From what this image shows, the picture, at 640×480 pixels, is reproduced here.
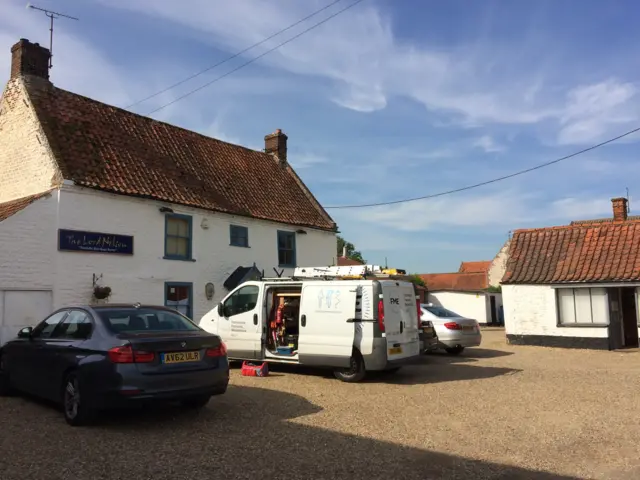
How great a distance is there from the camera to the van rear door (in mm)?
10617

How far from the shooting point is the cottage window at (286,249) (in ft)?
67.1

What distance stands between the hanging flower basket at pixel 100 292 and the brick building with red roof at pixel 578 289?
1286 cm

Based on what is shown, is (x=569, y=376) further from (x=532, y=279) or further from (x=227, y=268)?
(x=227, y=268)

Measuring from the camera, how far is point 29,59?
16.1m

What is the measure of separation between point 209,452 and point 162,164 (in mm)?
13316

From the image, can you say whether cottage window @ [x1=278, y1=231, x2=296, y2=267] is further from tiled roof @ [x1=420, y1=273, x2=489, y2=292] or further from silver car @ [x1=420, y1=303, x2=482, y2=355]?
tiled roof @ [x1=420, y1=273, x2=489, y2=292]

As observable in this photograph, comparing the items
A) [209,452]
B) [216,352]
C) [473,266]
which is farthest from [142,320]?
[473,266]

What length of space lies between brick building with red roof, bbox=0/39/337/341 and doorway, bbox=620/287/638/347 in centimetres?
1153

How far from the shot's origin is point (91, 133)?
16250 millimetres

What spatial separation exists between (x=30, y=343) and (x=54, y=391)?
1207mm

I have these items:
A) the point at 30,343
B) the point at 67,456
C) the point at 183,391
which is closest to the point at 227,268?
the point at 30,343

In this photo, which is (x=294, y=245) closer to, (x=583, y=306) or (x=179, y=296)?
(x=179, y=296)

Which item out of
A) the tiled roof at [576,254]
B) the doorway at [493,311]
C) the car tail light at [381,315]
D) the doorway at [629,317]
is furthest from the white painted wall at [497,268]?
the car tail light at [381,315]

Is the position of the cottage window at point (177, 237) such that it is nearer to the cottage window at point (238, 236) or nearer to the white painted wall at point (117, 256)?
the white painted wall at point (117, 256)
